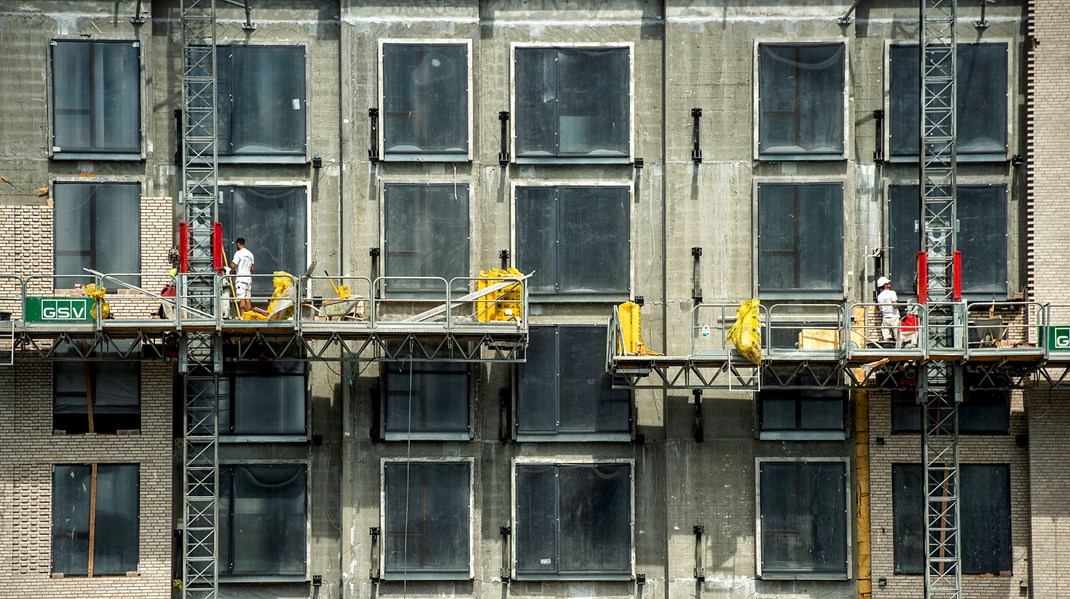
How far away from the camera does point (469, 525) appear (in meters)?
31.2

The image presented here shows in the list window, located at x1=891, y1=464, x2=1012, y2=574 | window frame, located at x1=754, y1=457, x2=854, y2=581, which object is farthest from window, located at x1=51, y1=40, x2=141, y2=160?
window, located at x1=891, y1=464, x2=1012, y2=574

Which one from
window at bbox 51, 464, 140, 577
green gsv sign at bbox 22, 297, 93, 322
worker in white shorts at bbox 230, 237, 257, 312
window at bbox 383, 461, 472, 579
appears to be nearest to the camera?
green gsv sign at bbox 22, 297, 93, 322

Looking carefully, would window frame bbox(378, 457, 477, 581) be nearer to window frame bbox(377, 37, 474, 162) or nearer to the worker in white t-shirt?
window frame bbox(377, 37, 474, 162)

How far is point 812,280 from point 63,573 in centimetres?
1830

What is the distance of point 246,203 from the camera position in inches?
1240

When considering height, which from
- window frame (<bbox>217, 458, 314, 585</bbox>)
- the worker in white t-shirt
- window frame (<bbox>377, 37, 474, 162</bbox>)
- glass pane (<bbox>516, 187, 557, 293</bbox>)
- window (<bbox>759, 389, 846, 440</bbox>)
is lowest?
window frame (<bbox>217, 458, 314, 585</bbox>)

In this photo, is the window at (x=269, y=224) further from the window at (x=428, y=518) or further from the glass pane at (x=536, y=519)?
the glass pane at (x=536, y=519)

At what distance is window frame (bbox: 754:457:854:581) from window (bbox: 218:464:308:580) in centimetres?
1035

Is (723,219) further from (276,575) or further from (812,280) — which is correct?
(276,575)

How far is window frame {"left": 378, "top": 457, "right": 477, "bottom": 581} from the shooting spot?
1217 inches

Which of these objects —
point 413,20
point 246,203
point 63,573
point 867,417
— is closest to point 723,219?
point 867,417

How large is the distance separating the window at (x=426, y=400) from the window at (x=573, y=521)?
1.93 m

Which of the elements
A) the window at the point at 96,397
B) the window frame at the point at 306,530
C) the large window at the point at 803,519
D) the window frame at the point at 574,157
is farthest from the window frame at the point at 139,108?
the large window at the point at 803,519

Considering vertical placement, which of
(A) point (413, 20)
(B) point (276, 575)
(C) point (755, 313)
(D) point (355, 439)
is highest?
(A) point (413, 20)
